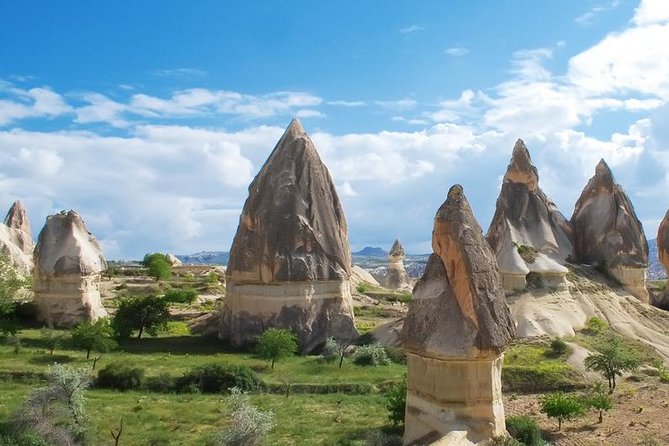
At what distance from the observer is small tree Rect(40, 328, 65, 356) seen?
91.1 feet

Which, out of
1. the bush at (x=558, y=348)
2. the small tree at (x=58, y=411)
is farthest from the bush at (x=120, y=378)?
the bush at (x=558, y=348)

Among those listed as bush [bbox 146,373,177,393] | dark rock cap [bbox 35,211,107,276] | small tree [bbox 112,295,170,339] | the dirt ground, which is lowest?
the dirt ground

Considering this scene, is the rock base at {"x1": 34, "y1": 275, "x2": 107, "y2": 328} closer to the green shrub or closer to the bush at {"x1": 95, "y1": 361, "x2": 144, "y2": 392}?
the bush at {"x1": 95, "y1": 361, "x2": 144, "y2": 392}

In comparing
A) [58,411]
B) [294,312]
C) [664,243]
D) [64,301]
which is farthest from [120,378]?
[664,243]

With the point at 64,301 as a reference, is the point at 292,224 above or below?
above

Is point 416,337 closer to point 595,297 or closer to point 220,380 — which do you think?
point 220,380

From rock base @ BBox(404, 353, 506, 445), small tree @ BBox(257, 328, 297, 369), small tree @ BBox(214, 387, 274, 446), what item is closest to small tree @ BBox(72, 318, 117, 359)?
small tree @ BBox(257, 328, 297, 369)

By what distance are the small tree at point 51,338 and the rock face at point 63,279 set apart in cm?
190

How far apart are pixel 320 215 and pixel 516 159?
1213 centimetres

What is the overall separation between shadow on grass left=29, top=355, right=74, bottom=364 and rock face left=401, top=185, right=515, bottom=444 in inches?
646

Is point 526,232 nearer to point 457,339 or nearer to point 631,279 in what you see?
point 631,279

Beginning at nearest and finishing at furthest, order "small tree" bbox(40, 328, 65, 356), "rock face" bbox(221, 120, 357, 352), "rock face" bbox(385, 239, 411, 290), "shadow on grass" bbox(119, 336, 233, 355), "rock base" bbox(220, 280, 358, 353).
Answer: "small tree" bbox(40, 328, 65, 356) → "shadow on grass" bbox(119, 336, 233, 355) → "rock base" bbox(220, 280, 358, 353) → "rock face" bbox(221, 120, 357, 352) → "rock face" bbox(385, 239, 411, 290)

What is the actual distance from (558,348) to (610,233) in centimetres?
1487

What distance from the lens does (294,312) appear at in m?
31.0
